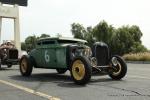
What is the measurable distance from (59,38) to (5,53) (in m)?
8.82

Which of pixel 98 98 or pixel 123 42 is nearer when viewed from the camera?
pixel 98 98

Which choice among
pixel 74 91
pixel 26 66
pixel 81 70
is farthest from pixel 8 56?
pixel 74 91

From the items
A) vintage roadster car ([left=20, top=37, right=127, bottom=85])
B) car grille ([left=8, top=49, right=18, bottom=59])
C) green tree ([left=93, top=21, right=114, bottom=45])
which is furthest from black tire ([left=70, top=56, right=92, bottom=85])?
green tree ([left=93, top=21, right=114, bottom=45])

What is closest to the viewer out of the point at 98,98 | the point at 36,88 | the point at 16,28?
the point at 98,98

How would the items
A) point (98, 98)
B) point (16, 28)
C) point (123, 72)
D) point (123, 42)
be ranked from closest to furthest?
1. point (98, 98)
2. point (123, 72)
3. point (16, 28)
4. point (123, 42)

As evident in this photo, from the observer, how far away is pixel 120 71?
13.9 m

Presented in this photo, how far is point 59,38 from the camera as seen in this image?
1465 cm

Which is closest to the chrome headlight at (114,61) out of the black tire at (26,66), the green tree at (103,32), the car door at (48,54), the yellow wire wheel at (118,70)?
the yellow wire wheel at (118,70)

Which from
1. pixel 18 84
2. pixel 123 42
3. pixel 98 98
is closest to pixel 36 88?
pixel 18 84

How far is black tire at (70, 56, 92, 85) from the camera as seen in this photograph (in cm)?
1220

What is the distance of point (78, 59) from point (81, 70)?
41cm

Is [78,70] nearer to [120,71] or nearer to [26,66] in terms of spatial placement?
[120,71]

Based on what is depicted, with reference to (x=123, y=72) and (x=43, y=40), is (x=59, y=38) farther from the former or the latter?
(x=123, y=72)

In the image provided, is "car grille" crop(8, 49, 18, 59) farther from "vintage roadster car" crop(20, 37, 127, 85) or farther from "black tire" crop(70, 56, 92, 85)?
"black tire" crop(70, 56, 92, 85)
